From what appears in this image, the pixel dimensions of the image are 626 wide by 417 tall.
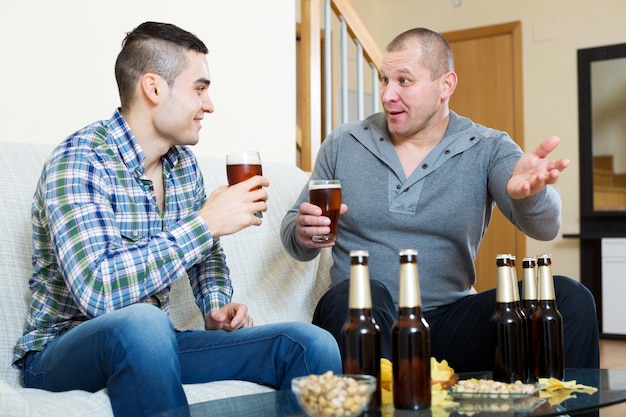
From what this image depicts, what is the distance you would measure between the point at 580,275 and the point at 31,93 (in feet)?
15.0

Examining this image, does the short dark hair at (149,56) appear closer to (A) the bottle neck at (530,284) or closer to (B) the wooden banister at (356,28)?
(A) the bottle neck at (530,284)

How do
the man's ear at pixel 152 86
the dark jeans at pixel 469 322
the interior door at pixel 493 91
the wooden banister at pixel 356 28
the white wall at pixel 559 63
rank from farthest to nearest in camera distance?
the interior door at pixel 493 91, the white wall at pixel 559 63, the wooden banister at pixel 356 28, the dark jeans at pixel 469 322, the man's ear at pixel 152 86

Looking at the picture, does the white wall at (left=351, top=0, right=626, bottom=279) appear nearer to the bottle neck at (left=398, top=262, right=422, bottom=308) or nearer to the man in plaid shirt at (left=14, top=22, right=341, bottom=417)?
the man in plaid shirt at (left=14, top=22, right=341, bottom=417)

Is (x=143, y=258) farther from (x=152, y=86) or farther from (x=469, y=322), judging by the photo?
(x=469, y=322)

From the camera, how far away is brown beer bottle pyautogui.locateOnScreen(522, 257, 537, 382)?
163 centimetres

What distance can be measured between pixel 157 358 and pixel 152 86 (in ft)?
2.30

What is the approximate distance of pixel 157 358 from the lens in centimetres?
145

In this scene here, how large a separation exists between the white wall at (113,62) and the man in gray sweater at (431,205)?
28.1 inches

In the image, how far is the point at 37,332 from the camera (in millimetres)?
1752

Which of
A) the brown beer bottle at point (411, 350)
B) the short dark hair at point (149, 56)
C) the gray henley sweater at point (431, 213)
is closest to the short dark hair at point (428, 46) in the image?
the gray henley sweater at point (431, 213)

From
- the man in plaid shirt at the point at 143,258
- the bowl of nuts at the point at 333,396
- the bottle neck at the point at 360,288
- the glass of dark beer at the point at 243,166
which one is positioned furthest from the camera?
the glass of dark beer at the point at 243,166

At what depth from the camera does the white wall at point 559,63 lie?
19.6 feet

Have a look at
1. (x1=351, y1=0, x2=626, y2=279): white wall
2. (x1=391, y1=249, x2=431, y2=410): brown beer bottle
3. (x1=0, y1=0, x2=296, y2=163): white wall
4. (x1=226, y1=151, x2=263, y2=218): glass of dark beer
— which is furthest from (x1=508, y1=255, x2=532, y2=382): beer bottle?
(x1=351, y1=0, x2=626, y2=279): white wall

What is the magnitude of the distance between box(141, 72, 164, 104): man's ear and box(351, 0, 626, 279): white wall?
4695 millimetres
